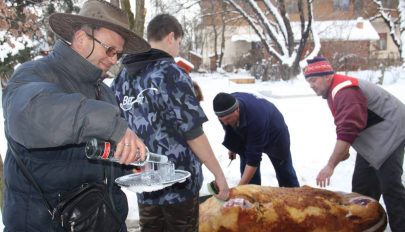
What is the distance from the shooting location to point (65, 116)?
1.33 metres

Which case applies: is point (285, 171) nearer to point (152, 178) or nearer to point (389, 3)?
point (152, 178)

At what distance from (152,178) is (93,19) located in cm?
70

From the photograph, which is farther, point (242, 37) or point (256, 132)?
point (242, 37)

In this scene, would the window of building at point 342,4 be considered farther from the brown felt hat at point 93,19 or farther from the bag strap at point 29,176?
the bag strap at point 29,176

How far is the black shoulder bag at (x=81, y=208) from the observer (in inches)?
64.7

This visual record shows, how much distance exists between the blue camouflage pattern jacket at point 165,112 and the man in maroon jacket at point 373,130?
1348 millimetres

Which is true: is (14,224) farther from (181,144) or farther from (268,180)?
(268,180)

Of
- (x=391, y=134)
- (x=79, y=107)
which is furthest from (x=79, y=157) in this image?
(x=391, y=134)

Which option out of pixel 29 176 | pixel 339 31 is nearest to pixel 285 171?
pixel 29 176

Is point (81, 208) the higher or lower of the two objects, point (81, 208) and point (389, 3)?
the lower

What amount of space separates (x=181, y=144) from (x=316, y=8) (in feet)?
116

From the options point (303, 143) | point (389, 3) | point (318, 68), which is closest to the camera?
point (318, 68)

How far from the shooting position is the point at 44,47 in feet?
60.1

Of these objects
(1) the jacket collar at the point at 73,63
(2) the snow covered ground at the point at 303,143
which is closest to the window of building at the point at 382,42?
(2) the snow covered ground at the point at 303,143
